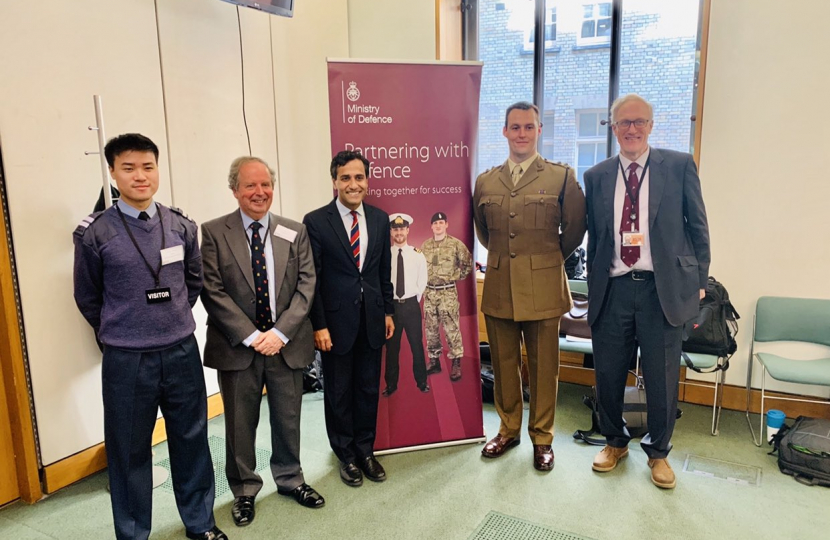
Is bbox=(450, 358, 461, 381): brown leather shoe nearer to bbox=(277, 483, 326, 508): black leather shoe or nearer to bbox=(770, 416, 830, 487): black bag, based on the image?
bbox=(277, 483, 326, 508): black leather shoe

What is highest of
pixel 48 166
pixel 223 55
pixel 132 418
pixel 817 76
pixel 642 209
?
pixel 223 55

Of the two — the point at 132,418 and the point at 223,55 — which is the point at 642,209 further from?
the point at 223,55

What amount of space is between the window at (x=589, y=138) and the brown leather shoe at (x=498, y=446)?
2.38 m

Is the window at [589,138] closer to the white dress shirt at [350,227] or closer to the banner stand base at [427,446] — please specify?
the banner stand base at [427,446]

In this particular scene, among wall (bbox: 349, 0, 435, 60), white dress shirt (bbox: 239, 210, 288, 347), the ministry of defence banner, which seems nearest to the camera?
white dress shirt (bbox: 239, 210, 288, 347)

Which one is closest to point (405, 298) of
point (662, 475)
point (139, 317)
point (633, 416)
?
point (139, 317)

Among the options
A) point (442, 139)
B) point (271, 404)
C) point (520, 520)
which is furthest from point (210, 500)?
point (442, 139)

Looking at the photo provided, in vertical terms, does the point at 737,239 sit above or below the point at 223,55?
below

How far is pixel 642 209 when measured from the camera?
2.71 meters

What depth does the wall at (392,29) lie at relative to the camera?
444 centimetres

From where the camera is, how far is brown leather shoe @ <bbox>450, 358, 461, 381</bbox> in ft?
10.4

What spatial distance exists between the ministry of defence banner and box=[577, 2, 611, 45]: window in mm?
2032

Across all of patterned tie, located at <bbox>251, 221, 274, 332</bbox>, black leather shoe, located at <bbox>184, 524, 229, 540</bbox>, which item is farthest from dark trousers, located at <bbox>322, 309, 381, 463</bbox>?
black leather shoe, located at <bbox>184, 524, 229, 540</bbox>

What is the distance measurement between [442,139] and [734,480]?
2.33 metres
